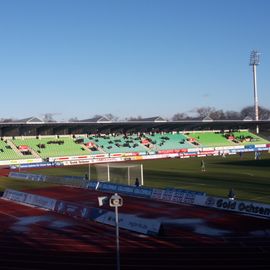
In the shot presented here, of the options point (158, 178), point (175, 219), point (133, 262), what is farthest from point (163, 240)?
point (158, 178)

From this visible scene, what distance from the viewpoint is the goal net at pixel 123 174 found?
143 feet

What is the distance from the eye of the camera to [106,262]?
17.9 m

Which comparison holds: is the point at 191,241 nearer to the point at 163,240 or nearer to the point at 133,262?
the point at 163,240

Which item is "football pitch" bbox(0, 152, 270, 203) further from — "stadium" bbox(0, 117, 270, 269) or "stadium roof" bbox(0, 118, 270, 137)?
"stadium roof" bbox(0, 118, 270, 137)

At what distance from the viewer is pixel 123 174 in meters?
46.3

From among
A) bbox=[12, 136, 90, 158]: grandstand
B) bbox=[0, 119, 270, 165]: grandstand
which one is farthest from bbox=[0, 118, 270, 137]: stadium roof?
bbox=[12, 136, 90, 158]: grandstand

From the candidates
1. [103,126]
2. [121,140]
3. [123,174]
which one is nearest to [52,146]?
[103,126]

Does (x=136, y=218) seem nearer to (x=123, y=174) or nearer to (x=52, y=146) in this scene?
(x=123, y=174)

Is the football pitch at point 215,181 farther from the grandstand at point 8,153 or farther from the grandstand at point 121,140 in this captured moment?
the grandstand at point 121,140

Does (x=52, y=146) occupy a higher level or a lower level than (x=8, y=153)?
higher

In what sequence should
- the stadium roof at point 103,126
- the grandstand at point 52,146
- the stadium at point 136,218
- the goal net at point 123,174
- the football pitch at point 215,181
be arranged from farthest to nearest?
the stadium roof at point 103,126
the grandstand at point 52,146
the goal net at point 123,174
the football pitch at point 215,181
the stadium at point 136,218

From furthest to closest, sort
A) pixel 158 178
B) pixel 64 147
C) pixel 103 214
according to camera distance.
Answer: pixel 64 147 < pixel 158 178 < pixel 103 214

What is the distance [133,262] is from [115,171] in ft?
101

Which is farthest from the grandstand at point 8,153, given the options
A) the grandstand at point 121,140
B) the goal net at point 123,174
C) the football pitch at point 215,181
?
the goal net at point 123,174
